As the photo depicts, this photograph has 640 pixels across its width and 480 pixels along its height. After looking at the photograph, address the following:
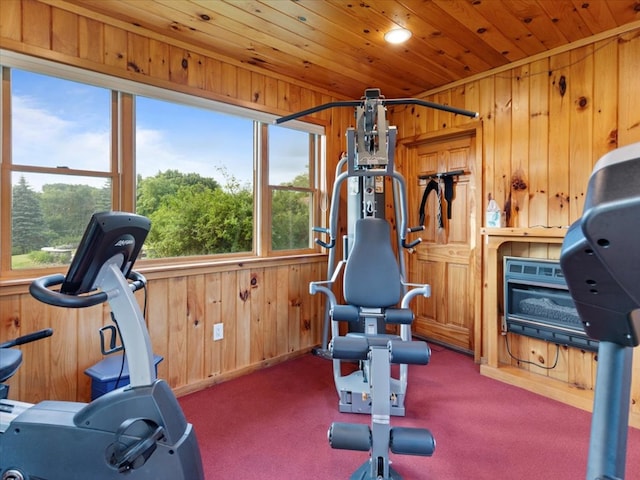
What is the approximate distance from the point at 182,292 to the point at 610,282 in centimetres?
239

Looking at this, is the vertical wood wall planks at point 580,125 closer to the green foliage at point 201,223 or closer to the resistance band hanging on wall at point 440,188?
the resistance band hanging on wall at point 440,188

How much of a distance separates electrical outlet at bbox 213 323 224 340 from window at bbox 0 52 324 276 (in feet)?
1.72

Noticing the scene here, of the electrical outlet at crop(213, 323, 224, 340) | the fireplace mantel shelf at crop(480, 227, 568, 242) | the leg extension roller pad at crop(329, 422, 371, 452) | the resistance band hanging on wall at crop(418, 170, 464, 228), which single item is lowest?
the leg extension roller pad at crop(329, 422, 371, 452)

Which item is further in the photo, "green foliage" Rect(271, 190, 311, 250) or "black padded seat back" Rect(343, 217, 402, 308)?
"green foliage" Rect(271, 190, 311, 250)

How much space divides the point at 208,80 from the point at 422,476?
2.75 metres

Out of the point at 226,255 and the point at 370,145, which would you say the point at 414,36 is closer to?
the point at 370,145

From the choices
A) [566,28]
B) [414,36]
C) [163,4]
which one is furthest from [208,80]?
[566,28]

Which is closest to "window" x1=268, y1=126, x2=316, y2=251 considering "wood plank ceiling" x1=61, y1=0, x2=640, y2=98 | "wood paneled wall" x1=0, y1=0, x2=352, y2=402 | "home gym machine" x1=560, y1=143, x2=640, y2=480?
A: "wood paneled wall" x1=0, y1=0, x2=352, y2=402

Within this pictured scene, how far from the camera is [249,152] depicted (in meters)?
2.88

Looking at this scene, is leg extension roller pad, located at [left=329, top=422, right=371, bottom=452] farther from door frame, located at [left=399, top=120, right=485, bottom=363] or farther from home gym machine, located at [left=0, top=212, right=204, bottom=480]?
door frame, located at [left=399, top=120, right=485, bottom=363]

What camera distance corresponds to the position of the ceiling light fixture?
7.37 ft

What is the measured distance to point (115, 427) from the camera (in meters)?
1.19

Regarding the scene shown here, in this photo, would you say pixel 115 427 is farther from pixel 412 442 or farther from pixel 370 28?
pixel 370 28

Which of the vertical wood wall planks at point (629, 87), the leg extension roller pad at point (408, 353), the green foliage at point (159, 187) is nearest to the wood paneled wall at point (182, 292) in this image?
the green foliage at point (159, 187)
